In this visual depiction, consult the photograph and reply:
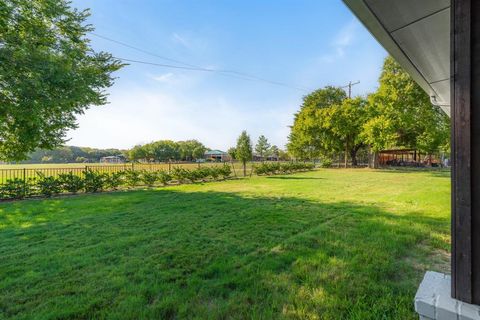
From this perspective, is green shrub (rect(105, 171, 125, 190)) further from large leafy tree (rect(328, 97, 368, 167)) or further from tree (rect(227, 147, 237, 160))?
large leafy tree (rect(328, 97, 368, 167))

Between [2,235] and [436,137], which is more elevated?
[436,137]

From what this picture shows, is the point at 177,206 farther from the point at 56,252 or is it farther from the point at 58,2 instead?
the point at 58,2

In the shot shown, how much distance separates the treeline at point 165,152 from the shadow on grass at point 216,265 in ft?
186

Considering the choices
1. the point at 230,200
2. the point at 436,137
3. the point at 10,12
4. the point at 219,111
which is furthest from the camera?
the point at 219,111

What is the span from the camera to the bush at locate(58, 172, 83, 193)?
9008mm

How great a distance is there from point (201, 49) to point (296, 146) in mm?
16110

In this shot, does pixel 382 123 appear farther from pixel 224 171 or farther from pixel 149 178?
pixel 149 178

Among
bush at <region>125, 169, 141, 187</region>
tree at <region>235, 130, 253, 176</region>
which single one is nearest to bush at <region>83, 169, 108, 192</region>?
bush at <region>125, 169, 141, 187</region>

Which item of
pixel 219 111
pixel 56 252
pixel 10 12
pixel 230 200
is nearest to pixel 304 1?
pixel 230 200

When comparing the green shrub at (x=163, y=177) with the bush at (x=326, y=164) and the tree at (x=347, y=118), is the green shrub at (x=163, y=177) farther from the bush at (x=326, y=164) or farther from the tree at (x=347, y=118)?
the bush at (x=326, y=164)

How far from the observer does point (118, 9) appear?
373 inches

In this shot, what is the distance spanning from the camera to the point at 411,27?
6.10 ft

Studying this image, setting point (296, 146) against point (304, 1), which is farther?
point (296, 146)

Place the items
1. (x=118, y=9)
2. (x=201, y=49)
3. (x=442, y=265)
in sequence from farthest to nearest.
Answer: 1. (x=201, y=49)
2. (x=118, y=9)
3. (x=442, y=265)
